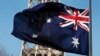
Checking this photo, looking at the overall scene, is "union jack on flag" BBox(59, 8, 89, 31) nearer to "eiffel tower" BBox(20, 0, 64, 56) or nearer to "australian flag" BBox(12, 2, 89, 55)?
"australian flag" BBox(12, 2, 89, 55)

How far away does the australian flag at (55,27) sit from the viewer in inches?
942

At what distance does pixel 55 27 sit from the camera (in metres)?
24.8

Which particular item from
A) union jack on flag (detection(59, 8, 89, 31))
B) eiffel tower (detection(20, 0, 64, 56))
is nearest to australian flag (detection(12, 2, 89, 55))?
union jack on flag (detection(59, 8, 89, 31))

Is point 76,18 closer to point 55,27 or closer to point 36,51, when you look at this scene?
point 55,27

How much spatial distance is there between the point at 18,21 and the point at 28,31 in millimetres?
873

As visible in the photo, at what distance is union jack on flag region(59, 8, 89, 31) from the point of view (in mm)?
24828

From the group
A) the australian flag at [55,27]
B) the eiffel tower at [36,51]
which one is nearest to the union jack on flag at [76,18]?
the australian flag at [55,27]

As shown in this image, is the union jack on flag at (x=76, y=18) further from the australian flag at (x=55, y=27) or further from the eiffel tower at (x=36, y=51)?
the eiffel tower at (x=36, y=51)

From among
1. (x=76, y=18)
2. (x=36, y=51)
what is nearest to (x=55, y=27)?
(x=76, y=18)

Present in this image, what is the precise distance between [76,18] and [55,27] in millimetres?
1443

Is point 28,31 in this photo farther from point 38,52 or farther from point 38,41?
point 38,52

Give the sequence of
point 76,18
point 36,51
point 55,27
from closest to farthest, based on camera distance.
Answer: point 55,27 < point 76,18 < point 36,51

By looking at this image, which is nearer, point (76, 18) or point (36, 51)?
point (76, 18)

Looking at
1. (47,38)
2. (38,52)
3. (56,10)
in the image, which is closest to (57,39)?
(47,38)
